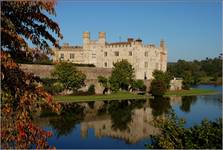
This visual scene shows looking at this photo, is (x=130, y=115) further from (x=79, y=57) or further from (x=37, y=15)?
(x=79, y=57)

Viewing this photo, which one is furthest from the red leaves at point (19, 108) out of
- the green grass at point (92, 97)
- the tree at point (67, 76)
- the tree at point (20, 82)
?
the tree at point (67, 76)

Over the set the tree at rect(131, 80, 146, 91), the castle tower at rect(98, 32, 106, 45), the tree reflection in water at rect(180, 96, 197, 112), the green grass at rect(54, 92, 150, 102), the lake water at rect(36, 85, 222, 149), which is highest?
the castle tower at rect(98, 32, 106, 45)

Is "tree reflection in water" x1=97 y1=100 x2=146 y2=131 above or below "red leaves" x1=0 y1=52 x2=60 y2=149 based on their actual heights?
below

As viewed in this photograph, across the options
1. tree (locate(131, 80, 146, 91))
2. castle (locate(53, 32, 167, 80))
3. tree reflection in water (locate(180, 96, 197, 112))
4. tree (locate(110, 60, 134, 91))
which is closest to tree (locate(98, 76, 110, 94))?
tree (locate(110, 60, 134, 91))

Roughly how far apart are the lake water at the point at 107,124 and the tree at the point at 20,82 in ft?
32.6

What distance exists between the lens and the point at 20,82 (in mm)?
5820

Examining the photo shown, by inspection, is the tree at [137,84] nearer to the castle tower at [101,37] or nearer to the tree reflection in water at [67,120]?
the castle tower at [101,37]

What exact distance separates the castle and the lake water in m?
18.5

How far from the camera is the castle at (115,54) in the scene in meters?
52.0

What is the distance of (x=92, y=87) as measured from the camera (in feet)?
140

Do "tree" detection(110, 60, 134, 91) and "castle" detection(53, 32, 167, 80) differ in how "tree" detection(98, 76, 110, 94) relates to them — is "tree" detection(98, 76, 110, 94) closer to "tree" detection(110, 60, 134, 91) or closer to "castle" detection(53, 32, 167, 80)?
"tree" detection(110, 60, 134, 91)

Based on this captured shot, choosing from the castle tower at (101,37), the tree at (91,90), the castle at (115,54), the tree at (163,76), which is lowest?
the tree at (91,90)

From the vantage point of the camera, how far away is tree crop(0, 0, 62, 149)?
5.50 metres

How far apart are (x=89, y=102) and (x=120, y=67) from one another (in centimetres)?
1179
